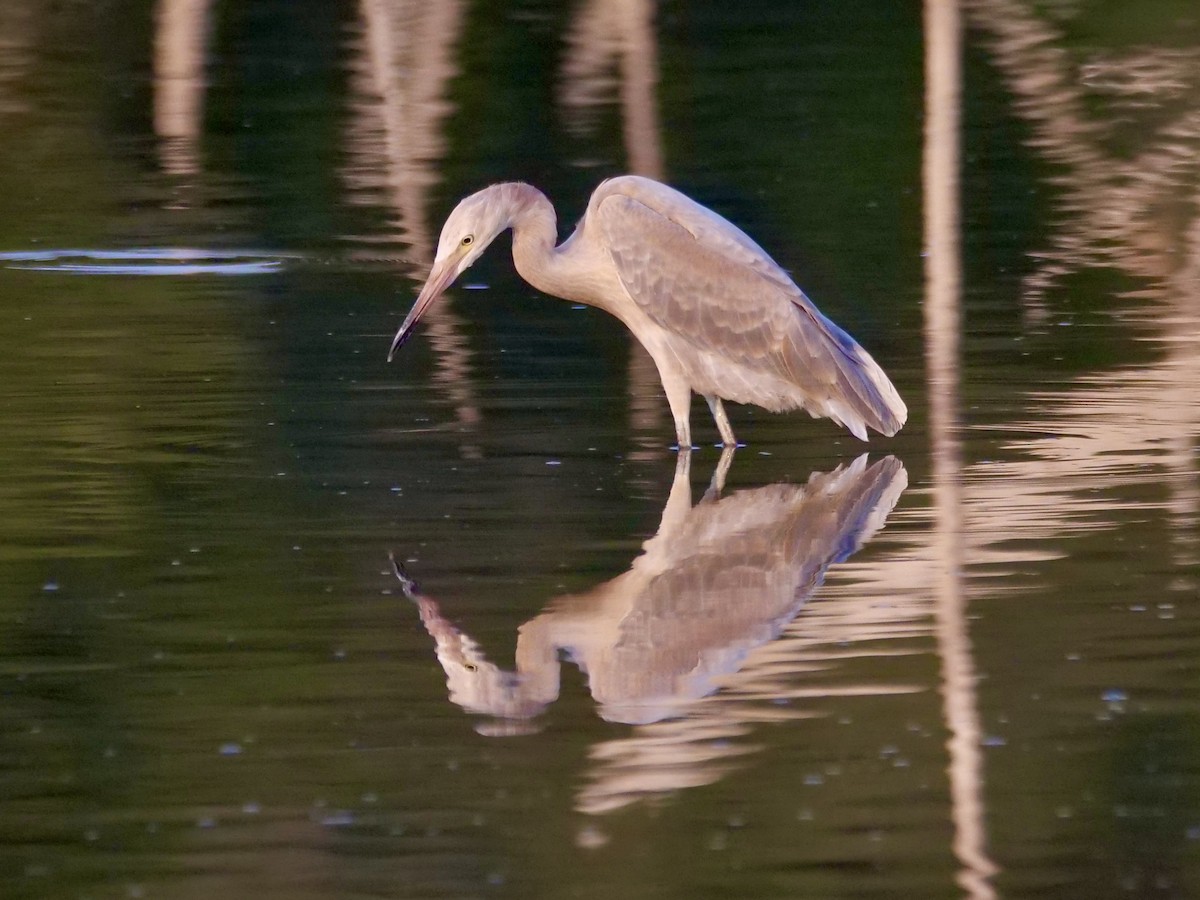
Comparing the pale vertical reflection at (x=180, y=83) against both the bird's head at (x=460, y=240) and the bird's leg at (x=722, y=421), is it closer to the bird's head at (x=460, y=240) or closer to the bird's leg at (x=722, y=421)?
the bird's head at (x=460, y=240)

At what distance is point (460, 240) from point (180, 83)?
1533 cm

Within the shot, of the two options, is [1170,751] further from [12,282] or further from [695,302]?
[12,282]

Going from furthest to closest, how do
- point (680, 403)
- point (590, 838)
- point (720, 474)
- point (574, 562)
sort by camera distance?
point (680, 403) < point (720, 474) < point (574, 562) < point (590, 838)

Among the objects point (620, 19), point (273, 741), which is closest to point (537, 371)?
point (273, 741)

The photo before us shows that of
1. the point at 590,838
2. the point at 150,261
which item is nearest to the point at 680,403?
Result: the point at 590,838

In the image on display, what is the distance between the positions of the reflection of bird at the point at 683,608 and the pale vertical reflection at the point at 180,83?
11.9 metres

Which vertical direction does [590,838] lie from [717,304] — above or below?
above

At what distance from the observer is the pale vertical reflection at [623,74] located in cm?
2156

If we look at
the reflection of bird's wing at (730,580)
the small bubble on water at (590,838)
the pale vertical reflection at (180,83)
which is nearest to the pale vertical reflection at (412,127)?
the pale vertical reflection at (180,83)

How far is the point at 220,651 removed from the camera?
8.05 m

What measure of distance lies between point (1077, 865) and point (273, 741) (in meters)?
2.25

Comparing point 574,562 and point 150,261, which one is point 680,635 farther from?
point 150,261

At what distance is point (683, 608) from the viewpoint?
849 centimetres

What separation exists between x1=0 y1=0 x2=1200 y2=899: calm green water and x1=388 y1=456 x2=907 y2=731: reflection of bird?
2 cm
